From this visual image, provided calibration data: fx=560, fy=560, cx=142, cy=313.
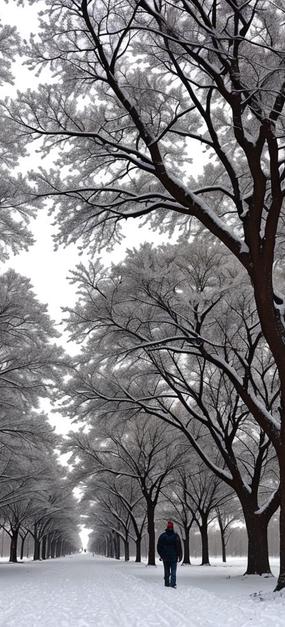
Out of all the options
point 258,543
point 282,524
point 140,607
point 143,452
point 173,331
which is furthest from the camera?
point 143,452

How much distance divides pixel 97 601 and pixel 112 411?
8597 millimetres

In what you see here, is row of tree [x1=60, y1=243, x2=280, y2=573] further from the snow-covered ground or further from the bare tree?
the bare tree

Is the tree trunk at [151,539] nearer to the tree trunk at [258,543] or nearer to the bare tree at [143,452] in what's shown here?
the bare tree at [143,452]

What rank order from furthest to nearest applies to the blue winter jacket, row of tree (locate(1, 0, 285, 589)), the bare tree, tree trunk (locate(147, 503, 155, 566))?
the bare tree < tree trunk (locate(147, 503, 155, 566)) < the blue winter jacket < row of tree (locate(1, 0, 285, 589))

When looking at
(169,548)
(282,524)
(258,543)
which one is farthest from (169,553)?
(258,543)

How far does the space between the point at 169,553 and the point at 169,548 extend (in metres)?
0.13

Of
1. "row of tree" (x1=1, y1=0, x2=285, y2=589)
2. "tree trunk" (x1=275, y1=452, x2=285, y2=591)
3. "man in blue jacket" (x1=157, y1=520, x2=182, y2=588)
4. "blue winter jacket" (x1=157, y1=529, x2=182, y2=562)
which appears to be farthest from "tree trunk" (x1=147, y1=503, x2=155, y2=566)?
"tree trunk" (x1=275, y1=452, x2=285, y2=591)

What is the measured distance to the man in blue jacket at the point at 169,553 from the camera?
1191 centimetres

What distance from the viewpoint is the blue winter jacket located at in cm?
1204

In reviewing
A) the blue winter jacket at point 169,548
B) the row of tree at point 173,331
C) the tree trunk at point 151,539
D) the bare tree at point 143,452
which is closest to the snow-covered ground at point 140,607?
the blue winter jacket at point 169,548

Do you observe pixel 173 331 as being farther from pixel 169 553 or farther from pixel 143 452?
pixel 143 452

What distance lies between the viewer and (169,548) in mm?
12219

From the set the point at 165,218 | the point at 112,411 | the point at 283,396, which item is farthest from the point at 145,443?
the point at 283,396

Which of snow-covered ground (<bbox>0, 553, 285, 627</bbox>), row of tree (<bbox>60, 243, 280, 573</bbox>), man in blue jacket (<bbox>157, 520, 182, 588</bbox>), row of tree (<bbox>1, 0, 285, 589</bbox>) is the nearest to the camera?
snow-covered ground (<bbox>0, 553, 285, 627</bbox>)
